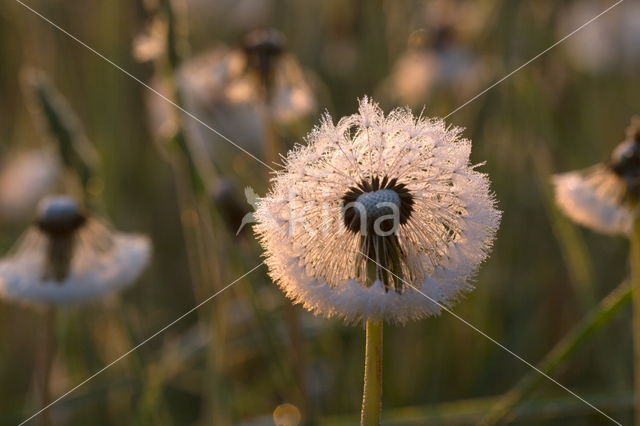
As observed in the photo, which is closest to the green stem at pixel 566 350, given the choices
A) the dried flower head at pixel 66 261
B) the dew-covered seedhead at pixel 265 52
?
the dried flower head at pixel 66 261

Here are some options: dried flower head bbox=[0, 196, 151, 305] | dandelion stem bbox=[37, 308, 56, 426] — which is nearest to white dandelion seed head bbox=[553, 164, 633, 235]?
dried flower head bbox=[0, 196, 151, 305]

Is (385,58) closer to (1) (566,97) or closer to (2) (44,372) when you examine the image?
(1) (566,97)

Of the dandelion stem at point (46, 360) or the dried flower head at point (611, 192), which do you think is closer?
the dried flower head at point (611, 192)

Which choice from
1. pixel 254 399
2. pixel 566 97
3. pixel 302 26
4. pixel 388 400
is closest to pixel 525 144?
pixel 566 97

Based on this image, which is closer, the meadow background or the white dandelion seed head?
the white dandelion seed head

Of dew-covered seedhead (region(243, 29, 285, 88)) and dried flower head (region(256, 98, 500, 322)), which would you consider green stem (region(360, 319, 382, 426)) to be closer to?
dried flower head (region(256, 98, 500, 322))

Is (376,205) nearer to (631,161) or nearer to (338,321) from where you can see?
(631,161)

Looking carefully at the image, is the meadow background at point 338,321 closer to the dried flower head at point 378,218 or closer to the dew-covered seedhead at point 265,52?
the dew-covered seedhead at point 265,52

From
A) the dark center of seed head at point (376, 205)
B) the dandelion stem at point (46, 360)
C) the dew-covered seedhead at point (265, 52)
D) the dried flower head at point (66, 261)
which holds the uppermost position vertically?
the dew-covered seedhead at point (265, 52)
